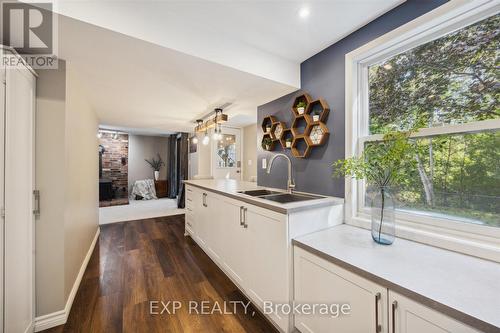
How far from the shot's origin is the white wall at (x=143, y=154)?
23.5 ft

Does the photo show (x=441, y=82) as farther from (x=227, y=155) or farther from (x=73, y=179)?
(x=227, y=155)

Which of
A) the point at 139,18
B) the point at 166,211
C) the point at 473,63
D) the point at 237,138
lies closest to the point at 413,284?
the point at 473,63

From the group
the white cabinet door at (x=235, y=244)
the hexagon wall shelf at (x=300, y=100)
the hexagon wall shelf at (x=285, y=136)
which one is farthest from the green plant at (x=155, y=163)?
the hexagon wall shelf at (x=300, y=100)

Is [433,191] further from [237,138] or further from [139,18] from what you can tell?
[237,138]

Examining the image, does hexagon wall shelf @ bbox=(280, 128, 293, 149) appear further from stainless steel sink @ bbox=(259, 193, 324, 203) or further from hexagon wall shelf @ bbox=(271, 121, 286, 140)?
stainless steel sink @ bbox=(259, 193, 324, 203)

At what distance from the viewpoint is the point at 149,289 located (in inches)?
76.5

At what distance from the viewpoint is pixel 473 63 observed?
3.97 feet

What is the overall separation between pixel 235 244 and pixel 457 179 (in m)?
1.75

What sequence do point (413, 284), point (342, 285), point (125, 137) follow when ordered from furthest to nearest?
point (125, 137)
point (342, 285)
point (413, 284)

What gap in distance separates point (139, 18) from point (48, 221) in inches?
65.0

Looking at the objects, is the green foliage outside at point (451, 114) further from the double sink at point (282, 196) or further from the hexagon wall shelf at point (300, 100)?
the double sink at point (282, 196)

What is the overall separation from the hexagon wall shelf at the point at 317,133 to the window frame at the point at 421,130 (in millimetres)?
215

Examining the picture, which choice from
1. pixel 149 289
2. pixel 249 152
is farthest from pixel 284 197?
pixel 249 152

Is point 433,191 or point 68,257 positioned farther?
point 68,257
